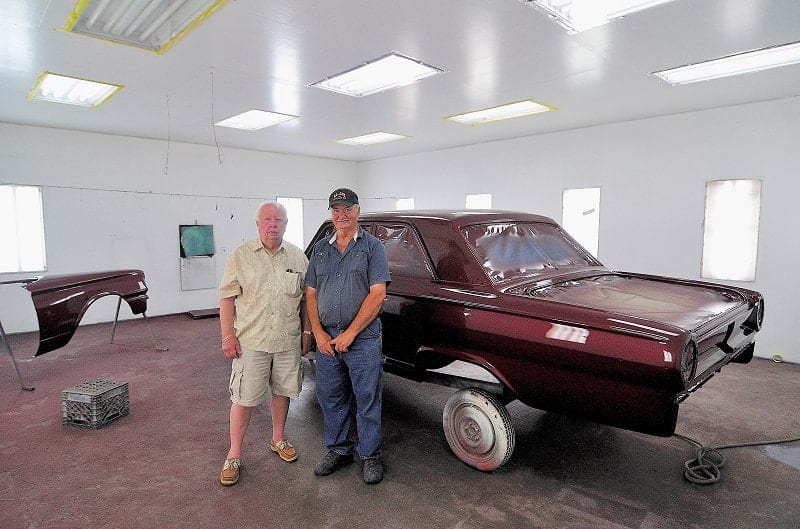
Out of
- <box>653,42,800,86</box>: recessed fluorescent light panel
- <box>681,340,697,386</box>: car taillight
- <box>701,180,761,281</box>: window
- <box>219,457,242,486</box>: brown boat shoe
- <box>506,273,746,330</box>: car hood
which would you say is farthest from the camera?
<box>701,180,761,281</box>: window

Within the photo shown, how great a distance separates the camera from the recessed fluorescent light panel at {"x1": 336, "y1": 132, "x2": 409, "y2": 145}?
292 inches

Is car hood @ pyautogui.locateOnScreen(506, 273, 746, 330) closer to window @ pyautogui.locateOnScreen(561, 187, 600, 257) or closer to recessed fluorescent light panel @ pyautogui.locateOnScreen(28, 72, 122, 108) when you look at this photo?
window @ pyautogui.locateOnScreen(561, 187, 600, 257)

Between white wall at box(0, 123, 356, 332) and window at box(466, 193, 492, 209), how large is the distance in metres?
3.84

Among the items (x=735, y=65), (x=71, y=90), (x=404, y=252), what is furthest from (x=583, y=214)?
(x=71, y=90)

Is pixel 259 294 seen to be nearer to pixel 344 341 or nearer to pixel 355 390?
pixel 344 341

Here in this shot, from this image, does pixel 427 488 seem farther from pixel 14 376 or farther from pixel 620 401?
pixel 14 376

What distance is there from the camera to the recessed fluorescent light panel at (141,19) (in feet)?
9.56

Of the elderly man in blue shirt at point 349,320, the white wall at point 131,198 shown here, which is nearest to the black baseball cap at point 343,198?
the elderly man in blue shirt at point 349,320

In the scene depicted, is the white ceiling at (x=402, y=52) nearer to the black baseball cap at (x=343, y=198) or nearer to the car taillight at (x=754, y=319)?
the black baseball cap at (x=343, y=198)

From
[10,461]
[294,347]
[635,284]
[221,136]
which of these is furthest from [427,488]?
[221,136]

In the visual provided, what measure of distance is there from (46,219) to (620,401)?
8.07 m

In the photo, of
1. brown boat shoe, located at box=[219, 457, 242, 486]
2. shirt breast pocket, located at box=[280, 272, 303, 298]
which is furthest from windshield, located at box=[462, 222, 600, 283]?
brown boat shoe, located at box=[219, 457, 242, 486]

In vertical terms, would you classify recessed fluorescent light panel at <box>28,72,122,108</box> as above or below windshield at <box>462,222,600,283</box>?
above

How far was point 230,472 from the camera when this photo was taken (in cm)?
271
